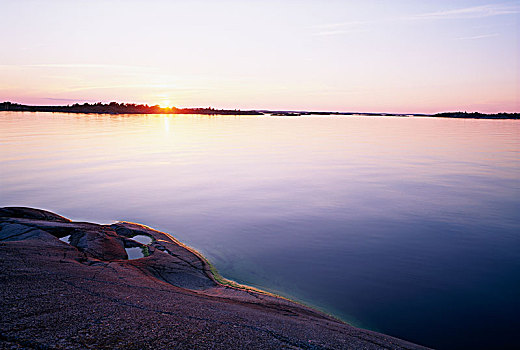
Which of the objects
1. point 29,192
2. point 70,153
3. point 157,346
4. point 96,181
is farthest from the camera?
point 70,153

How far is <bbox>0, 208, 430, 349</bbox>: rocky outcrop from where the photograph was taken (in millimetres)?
3543

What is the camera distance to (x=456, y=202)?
547 inches

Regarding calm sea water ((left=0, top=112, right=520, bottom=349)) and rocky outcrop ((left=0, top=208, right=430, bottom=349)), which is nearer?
rocky outcrop ((left=0, top=208, right=430, bottom=349))

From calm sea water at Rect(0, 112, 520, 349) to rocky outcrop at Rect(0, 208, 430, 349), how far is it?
147cm

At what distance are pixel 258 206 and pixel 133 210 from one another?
5.14m

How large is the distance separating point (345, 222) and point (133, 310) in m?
8.73

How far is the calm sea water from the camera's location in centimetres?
677

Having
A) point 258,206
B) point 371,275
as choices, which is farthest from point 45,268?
point 258,206

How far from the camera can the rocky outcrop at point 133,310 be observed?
11.6ft

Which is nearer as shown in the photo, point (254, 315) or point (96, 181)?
point (254, 315)

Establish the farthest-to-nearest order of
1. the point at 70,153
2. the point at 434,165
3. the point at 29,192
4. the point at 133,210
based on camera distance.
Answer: the point at 70,153 < the point at 434,165 < the point at 29,192 < the point at 133,210

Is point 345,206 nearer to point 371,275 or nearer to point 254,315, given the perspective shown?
point 371,275

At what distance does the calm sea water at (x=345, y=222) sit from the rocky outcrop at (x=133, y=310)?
1469mm

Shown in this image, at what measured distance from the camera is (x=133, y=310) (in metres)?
4.28
